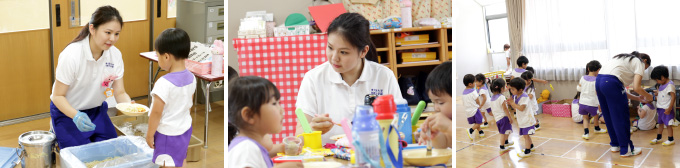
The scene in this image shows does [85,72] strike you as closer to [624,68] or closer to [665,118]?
[624,68]

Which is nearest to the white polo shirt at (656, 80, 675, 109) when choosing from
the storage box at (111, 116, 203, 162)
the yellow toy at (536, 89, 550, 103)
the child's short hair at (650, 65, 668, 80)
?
the child's short hair at (650, 65, 668, 80)

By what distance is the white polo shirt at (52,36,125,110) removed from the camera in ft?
9.64

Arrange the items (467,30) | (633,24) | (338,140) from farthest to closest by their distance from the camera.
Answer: (467,30) < (633,24) < (338,140)

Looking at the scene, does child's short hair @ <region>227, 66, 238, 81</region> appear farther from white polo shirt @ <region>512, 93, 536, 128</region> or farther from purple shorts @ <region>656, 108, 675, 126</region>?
purple shorts @ <region>656, 108, 675, 126</region>

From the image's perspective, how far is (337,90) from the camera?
1599mm

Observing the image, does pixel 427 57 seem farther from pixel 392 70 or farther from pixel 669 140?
pixel 669 140

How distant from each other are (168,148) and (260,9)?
109 cm

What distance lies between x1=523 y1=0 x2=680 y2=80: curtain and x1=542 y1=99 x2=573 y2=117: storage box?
0.58 m

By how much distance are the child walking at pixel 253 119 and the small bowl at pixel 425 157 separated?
34cm

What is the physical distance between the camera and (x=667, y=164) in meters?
4.90

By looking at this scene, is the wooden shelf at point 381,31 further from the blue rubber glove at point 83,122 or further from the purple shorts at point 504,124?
the purple shorts at point 504,124

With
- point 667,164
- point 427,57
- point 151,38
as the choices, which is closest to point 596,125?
point 667,164

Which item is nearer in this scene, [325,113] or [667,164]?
[325,113]

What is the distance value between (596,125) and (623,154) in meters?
1.19
